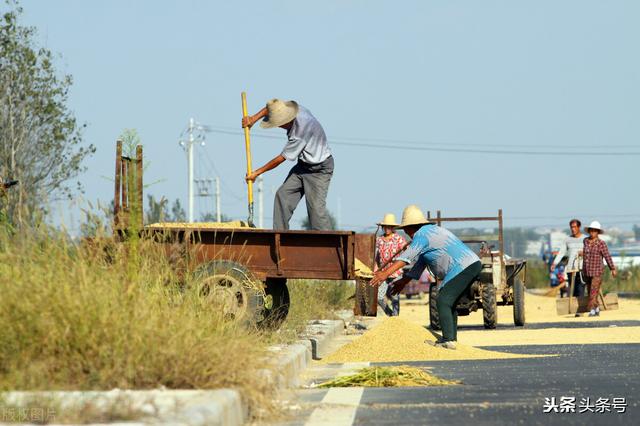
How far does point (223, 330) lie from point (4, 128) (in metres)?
24.1

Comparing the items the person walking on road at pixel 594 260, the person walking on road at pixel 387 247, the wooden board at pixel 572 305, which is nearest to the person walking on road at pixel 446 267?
the person walking on road at pixel 387 247

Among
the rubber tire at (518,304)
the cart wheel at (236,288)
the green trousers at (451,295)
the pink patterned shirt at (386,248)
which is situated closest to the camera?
the cart wheel at (236,288)

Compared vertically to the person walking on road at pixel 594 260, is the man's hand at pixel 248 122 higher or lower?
higher

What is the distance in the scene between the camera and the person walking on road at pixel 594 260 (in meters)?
25.8

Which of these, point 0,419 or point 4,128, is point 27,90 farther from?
point 0,419

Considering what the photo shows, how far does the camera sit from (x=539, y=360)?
48.9 ft

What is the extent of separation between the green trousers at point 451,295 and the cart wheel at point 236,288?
2.37 meters

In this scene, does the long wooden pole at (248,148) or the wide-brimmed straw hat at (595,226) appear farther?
the wide-brimmed straw hat at (595,226)

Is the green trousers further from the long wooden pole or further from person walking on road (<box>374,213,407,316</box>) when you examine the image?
person walking on road (<box>374,213,407,316</box>)

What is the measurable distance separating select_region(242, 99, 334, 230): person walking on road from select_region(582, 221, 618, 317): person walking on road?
35.6 ft

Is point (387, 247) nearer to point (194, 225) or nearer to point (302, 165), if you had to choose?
point (302, 165)

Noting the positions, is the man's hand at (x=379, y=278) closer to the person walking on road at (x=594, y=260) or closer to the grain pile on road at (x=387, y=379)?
the grain pile on road at (x=387, y=379)

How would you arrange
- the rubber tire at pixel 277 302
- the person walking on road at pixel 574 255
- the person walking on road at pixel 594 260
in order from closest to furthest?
the rubber tire at pixel 277 302 < the person walking on road at pixel 594 260 < the person walking on road at pixel 574 255

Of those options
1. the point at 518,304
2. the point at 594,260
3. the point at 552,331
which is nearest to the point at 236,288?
the point at 552,331
